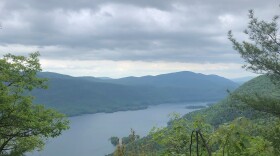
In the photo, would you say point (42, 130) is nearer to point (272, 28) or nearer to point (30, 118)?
point (30, 118)

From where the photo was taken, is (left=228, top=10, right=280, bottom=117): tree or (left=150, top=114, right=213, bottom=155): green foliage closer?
(left=150, top=114, right=213, bottom=155): green foliage

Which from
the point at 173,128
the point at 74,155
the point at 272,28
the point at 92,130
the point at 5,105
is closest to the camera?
the point at 173,128

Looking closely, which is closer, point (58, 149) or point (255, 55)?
point (255, 55)

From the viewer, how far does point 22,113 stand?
18281 millimetres

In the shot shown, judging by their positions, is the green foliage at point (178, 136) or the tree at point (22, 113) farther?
the tree at point (22, 113)

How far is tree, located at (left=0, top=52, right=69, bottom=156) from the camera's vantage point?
18.3 metres

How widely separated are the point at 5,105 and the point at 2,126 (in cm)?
165

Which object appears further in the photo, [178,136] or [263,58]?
[263,58]

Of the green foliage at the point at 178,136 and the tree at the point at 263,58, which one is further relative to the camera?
the tree at the point at 263,58

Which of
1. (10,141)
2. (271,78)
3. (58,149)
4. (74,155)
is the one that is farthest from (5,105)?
(58,149)

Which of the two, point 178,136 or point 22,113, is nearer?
point 178,136

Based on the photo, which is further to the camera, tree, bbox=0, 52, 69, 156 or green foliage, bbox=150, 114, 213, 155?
tree, bbox=0, 52, 69, 156

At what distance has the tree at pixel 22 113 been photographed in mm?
18328

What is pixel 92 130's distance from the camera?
176m
